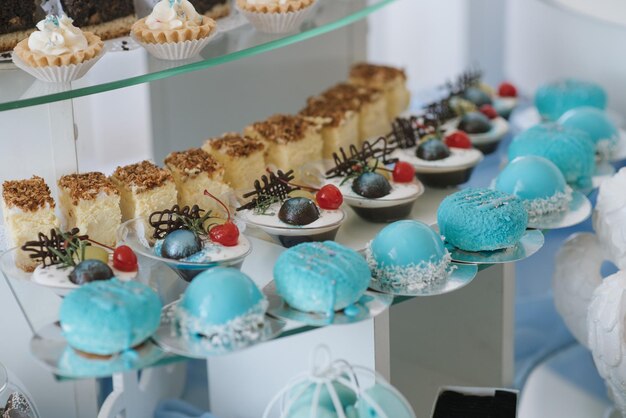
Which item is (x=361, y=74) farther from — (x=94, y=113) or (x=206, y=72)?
(x=94, y=113)

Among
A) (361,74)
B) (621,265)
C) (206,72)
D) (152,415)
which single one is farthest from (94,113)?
(621,265)

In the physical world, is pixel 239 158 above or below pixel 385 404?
above

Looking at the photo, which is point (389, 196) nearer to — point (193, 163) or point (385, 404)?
point (193, 163)

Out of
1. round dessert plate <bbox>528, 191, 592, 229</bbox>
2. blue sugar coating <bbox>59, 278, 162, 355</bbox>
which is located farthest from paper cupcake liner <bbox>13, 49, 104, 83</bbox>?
round dessert plate <bbox>528, 191, 592, 229</bbox>

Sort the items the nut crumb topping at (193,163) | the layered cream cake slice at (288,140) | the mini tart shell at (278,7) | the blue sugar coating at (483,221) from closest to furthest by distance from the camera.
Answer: the blue sugar coating at (483,221) < the nut crumb topping at (193,163) < the mini tart shell at (278,7) < the layered cream cake slice at (288,140)

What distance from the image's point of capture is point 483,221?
5.94 feet

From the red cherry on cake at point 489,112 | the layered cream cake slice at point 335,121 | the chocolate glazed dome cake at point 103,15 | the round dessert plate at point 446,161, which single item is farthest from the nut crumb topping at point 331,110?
the chocolate glazed dome cake at point 103,15

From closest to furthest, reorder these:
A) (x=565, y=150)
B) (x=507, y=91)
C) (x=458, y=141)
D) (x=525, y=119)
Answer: (x=565, y=150)
(x=458, y=141)
(x=525, y=119)
(x=507, y=91)

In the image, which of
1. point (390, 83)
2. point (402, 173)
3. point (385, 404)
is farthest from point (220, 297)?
point (390, 83)

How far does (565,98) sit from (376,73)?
1.64ft

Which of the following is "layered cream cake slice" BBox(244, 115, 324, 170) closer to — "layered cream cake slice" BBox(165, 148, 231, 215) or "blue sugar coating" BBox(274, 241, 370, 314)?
"layered cream cake slice" BBox(165, 148, 231, 215)

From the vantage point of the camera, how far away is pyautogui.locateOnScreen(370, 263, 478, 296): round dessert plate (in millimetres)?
1684

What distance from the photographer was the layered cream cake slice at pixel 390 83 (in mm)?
2613

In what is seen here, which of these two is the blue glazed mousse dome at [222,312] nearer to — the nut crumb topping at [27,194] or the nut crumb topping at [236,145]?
the nut crumb topping at [27,194]
